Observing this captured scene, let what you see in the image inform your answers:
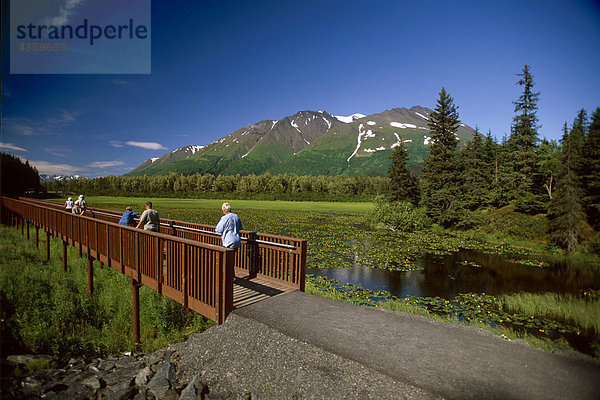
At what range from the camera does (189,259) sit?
670 centimetres

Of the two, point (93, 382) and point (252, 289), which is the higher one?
point (252, 289)

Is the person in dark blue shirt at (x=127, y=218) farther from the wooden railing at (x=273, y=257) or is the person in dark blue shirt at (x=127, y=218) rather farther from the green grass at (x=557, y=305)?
the green grass at (x=557, y=305)

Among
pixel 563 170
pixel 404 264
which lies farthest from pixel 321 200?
pixel 563 170

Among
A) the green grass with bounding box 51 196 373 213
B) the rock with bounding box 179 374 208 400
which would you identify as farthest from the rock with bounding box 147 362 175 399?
the green grass with bounding box 51 196 373 213

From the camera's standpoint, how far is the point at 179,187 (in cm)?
11688

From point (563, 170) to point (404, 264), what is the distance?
394 inches

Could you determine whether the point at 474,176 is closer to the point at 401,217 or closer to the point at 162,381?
the point at 401,217

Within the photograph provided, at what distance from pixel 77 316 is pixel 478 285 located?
→ 16.0 metres

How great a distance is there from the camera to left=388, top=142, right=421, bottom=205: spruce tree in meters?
41.9

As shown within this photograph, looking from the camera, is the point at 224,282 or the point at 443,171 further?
the point at 443,171

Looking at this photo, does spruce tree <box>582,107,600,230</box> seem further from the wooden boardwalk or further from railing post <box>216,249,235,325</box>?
railing post <box>216,249,235,325</box>

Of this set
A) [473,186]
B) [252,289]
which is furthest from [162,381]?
[473,186]

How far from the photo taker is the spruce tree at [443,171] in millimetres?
33125

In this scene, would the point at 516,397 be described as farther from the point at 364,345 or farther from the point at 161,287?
the point at 161,287
